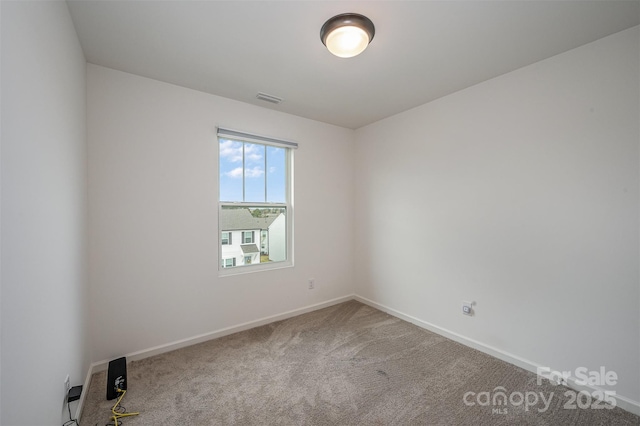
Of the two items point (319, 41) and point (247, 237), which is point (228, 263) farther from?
point (319, 41)

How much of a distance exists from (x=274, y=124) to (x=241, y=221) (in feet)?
4.06

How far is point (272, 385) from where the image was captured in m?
2.05

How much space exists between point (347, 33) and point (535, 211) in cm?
206

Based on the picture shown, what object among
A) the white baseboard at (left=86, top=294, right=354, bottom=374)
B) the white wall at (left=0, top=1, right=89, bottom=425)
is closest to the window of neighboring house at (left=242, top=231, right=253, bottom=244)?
the white baseboard at (left=86, top=294, right=354, bottom=374)

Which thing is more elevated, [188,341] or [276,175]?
[276,175]

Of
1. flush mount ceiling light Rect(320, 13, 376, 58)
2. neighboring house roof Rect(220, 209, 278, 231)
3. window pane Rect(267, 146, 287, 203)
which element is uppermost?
flush mount ceiling light Rect(320, 13, 376, 58)

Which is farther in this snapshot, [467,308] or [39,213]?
[467,308]

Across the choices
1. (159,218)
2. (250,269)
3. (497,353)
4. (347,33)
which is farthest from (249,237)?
(497,353)

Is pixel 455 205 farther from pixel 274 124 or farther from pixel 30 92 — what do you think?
pixel 30 92

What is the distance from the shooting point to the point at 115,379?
1928 millimetres

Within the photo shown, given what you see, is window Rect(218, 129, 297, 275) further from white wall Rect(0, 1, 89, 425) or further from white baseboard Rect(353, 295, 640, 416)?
white baseboard Rect(353, 295, 640, 416)

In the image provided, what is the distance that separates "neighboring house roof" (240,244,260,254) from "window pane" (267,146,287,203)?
23.2 inches

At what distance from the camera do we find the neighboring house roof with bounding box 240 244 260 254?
3088 mm

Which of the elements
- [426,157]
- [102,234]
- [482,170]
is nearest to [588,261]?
[482,170]
